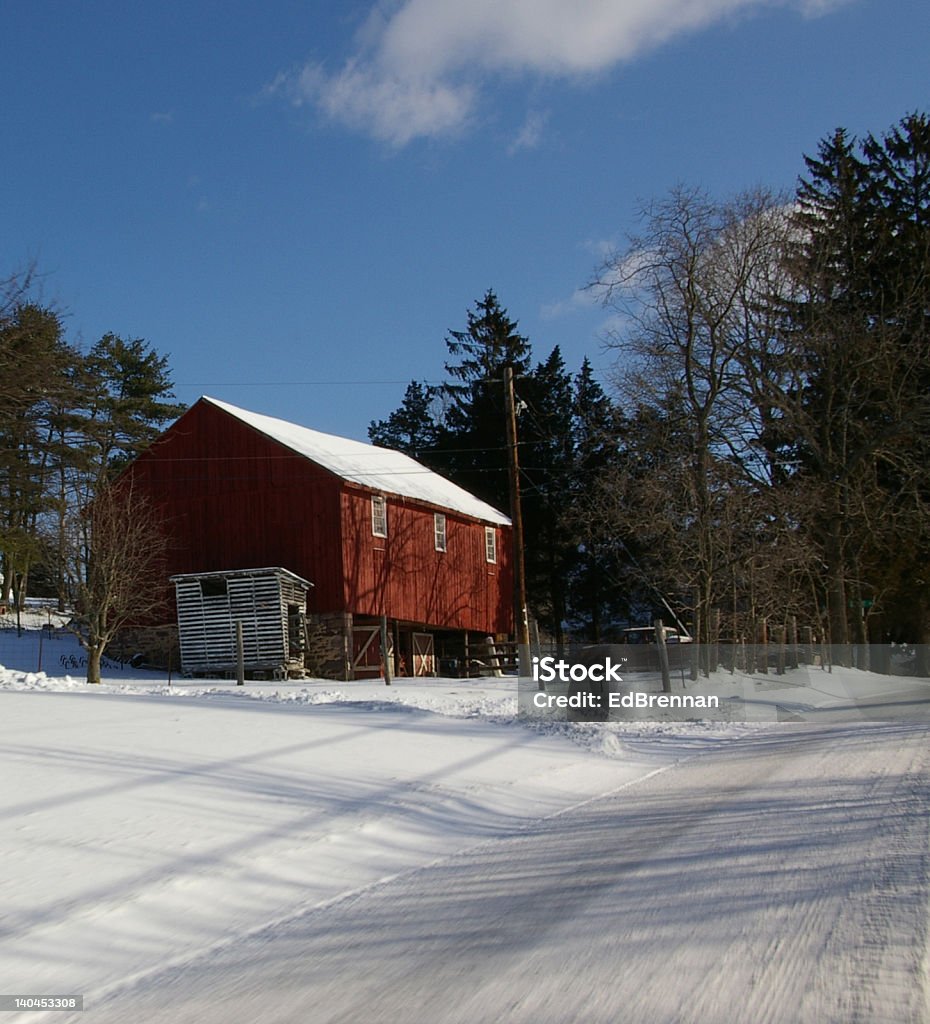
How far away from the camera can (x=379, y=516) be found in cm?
3231

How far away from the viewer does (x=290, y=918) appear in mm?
5898

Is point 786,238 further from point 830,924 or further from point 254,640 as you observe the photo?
point 830,924

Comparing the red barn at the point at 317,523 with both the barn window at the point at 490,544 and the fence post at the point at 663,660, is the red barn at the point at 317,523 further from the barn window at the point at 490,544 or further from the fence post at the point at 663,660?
the fence post at the point at 663,660

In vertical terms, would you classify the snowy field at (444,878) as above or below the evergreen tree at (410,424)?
below

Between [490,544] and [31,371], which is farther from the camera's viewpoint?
[490,544]

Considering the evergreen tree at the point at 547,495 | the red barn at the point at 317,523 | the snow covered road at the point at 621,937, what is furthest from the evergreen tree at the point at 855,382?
the snow covered road at the point at 621,937

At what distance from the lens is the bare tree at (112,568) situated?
25.1m

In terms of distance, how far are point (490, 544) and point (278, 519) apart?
36.7ft

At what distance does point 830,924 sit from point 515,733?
Answer: 9018mm

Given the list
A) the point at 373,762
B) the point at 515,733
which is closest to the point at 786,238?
the point at 515,733

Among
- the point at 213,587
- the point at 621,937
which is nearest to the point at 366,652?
the point at 213,587

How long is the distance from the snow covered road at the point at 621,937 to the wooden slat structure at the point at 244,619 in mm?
21687

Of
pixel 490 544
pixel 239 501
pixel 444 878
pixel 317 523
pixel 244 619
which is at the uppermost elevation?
pixel 239 501

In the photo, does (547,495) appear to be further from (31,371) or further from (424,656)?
(31,371)
